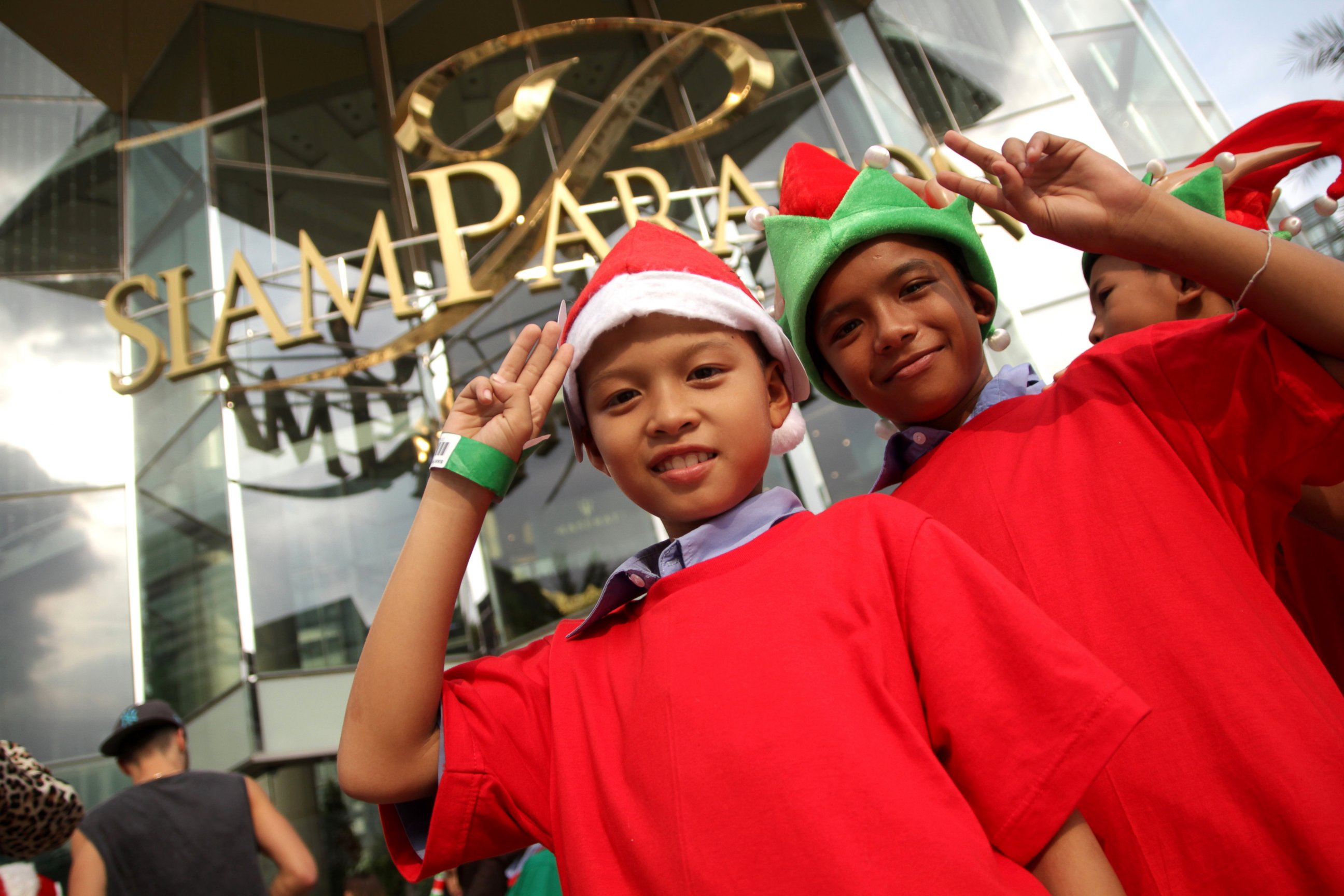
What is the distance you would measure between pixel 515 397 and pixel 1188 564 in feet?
2.88

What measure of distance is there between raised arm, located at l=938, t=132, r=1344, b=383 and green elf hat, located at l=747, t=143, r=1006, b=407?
0.53 ft

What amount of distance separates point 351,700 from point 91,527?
7654 millimetres

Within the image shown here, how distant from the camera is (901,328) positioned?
128 centimetres

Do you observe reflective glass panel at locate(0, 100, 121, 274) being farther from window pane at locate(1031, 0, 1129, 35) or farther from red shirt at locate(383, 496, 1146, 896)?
red shirt at locate(383, 496, 1146, 896)

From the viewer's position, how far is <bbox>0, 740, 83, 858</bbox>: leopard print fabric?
227 cm

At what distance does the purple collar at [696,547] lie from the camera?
1.07 meters

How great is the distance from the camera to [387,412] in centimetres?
742

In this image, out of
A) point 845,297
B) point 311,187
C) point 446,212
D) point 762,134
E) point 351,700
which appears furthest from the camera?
point 311,187

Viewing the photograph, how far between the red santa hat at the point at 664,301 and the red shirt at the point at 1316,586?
0.92m

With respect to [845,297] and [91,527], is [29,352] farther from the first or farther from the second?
[845,297]

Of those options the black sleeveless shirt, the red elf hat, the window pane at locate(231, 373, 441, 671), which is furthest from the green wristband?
the window pane at locate(231, 373, 441, 671)

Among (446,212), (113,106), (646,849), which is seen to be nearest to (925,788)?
(646,849)

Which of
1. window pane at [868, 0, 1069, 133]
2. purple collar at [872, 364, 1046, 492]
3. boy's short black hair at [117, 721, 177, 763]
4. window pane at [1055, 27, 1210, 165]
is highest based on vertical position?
window pane at [868, 0, 1069, 133]

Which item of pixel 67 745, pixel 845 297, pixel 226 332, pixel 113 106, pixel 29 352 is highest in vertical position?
pixel 113 106
